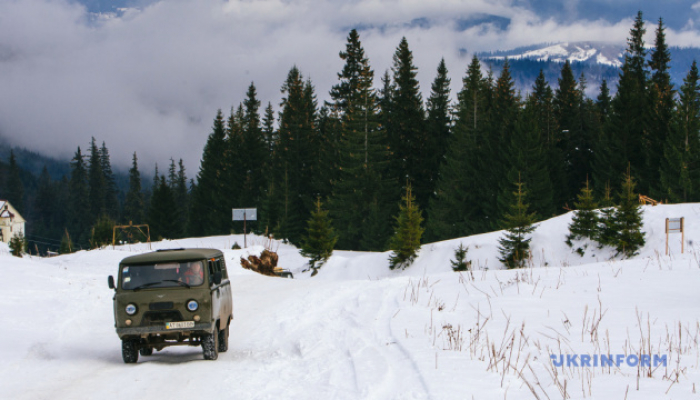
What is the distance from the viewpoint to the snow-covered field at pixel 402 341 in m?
5.87

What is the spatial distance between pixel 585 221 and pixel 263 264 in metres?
19.7

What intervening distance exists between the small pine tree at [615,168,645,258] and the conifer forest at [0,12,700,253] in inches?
170

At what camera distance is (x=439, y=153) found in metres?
65.3

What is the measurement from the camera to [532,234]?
1337 inches

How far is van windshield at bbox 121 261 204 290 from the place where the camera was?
914 cm

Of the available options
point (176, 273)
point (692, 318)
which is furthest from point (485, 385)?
point (176, 273)

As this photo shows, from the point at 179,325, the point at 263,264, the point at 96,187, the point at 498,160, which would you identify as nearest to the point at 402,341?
the point at 179,325

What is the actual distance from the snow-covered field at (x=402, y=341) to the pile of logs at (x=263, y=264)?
533 inches

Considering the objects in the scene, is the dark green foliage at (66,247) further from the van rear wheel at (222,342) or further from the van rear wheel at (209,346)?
the van rear wheel at (209,346)

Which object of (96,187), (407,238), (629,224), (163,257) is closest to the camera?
(163,257)

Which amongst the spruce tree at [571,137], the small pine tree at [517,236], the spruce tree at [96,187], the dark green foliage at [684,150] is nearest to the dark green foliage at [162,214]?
the spruce tree at [96,187]

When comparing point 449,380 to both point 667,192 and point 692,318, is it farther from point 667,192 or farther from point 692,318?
point 667,192

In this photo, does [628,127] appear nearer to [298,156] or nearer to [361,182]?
[361,182]

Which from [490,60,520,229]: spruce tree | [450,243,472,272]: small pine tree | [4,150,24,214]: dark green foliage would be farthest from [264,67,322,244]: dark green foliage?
[4,150,24,214]: dark green foliage
